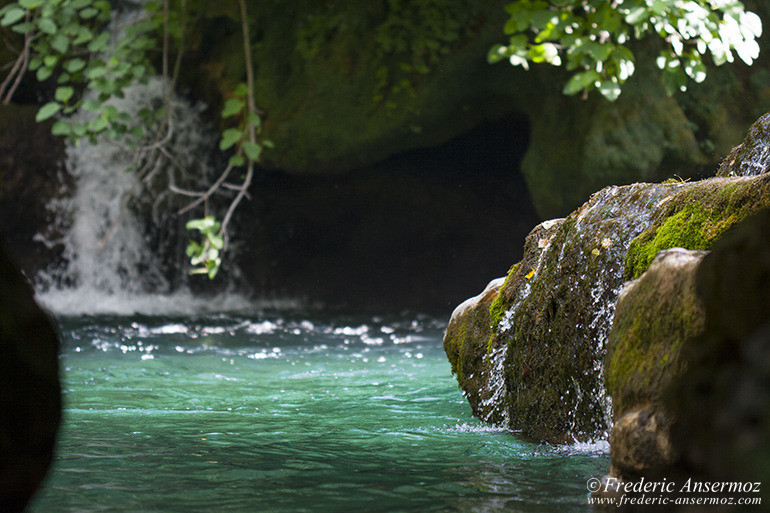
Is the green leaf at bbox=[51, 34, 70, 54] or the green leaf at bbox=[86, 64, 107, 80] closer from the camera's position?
→ the green leaf at bbox=[86, 64, 107, 80]

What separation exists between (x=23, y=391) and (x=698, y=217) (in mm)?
2790

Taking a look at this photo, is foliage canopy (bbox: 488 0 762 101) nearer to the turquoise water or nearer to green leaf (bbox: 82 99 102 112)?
the turquoise water

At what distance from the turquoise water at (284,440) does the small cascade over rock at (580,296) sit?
0.18 metres

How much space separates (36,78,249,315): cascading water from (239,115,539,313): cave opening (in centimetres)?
105

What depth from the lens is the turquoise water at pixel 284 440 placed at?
9.90 feet

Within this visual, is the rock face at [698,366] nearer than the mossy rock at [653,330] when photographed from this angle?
Yes

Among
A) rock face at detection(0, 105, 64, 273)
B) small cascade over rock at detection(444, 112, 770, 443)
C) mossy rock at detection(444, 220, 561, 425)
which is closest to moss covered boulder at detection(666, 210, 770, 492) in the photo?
small cascade over rock at detection(444, 112, 770, 443)

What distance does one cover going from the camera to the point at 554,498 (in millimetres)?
2979

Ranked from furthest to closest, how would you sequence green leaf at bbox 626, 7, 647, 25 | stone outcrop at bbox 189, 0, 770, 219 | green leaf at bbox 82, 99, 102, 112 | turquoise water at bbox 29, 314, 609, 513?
1. stone outcrop at bbox 189, 0, 770, 219
2. green leaf at bbox 82, 99, 102, 112
3. green leaf at bbox 626, 7, 647, 25
4. turquoise water at bbox 29, 314, 609, 513

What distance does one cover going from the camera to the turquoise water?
9.90 feet

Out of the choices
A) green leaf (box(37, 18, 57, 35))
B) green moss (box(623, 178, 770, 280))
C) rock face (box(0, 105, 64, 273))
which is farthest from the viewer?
rock face (box(0, 105, 64, 273))

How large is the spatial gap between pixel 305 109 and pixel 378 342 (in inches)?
133

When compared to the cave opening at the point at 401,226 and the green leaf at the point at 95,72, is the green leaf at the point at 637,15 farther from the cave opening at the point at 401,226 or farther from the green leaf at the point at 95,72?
the cave opening at the point at 401,226

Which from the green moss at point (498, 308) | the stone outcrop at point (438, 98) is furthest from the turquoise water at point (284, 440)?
the stone outcrop at point (438, 98)
